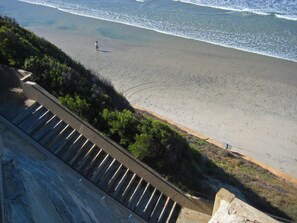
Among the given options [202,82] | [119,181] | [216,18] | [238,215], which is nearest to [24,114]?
[119,181]

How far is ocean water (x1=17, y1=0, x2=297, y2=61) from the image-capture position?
29.0 meters

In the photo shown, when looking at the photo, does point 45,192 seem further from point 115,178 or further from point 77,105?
point 77,105

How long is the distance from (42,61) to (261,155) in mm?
10484

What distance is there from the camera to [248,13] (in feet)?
113

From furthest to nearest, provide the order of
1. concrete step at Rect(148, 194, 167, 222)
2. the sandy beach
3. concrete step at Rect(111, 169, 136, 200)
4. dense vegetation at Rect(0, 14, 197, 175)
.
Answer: the sandy beach, dense vegetation at Rect(0, 14, 197, 175), concrete step at Rect(148, 194, 167, 222), concrete step at Rect(111, 169, 136, 200)

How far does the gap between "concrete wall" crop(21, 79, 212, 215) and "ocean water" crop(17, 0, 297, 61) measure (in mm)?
18724

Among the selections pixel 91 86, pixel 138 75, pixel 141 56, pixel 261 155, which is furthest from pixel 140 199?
pixel 141 56

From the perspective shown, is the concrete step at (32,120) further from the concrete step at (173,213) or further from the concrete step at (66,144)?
the concrete step at (173,213)

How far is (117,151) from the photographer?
10617 mm

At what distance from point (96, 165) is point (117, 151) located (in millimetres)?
670

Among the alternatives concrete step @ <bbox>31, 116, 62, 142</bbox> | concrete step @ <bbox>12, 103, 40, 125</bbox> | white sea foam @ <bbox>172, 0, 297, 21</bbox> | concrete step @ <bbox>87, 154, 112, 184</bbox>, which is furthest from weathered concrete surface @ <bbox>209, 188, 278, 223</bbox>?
white sea foam @ <bbox>172, 0, 297, 21</bbox>

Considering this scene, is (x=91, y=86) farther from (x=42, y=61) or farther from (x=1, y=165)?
(x=1, y=165)

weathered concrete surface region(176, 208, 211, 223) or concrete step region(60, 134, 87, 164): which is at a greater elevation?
concrete step region(60, 134, 87, 164)

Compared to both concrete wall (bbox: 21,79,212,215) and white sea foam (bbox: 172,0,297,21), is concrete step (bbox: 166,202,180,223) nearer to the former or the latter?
concrete wall (bbox: 21,79,212,215)
